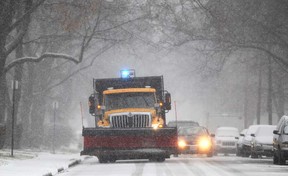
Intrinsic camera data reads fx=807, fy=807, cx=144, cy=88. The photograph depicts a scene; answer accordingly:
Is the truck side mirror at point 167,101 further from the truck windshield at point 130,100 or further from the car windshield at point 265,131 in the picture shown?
the car windshield at point 265,131

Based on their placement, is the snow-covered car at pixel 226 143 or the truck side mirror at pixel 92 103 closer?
the truck side mirror at pixel 92 103

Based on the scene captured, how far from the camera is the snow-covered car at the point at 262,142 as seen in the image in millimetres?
36188

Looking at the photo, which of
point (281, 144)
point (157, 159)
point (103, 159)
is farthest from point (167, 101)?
point (281, 144)

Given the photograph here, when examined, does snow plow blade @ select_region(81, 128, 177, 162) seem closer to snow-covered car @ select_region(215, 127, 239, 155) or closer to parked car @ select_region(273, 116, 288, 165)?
parked car @ select_region(273, 116, 288, 165)

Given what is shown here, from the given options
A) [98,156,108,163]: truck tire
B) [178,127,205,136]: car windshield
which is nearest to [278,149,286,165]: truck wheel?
[98,156,108,163]: truck tire

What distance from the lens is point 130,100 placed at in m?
29.8

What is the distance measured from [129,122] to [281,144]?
5468mm

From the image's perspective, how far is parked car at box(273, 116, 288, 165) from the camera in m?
28.4

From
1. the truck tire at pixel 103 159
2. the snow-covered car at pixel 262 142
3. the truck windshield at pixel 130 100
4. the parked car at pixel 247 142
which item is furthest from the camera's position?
the parked car at pixel 247 142

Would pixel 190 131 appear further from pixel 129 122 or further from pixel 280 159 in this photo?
pixel 280 159

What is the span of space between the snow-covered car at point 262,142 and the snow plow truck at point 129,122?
7.91 meters

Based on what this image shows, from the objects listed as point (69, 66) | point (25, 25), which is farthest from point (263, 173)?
point (69, 66)

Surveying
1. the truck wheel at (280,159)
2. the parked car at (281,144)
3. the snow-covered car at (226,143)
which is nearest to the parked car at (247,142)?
the snow-covered car at (226,143)

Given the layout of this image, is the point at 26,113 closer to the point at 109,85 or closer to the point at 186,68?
the point at 109,85
